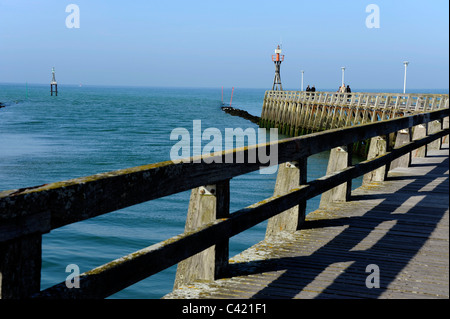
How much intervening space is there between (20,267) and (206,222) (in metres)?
1.61

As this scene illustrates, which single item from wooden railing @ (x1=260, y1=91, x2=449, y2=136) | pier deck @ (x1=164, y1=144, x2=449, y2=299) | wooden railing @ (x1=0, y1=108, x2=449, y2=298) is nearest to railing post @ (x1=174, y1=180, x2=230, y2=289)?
wooden railing @ (x1=0, y1=108, x2=449, y2=298)

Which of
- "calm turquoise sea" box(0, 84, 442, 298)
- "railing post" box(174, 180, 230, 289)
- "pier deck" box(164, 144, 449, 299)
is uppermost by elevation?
"railing post" box(174, 180, 230, 289)

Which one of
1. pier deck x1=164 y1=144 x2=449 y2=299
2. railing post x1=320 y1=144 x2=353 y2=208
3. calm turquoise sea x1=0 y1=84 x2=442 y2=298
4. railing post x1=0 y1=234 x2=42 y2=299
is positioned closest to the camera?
railing post x1=0 y1=234 x2=42 y2=299

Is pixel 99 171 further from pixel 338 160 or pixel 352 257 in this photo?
pixel 352 257

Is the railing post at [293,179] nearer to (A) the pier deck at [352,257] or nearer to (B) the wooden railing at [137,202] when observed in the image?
(B) the wooden railing at [137,202]

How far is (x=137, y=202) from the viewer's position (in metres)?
2.47

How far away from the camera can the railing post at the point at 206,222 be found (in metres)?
3.37

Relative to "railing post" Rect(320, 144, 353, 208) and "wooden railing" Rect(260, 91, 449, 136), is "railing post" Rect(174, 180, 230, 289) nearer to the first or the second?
"railing post" Rect(320, 144, 353, 208)

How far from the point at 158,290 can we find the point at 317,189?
5651 mm

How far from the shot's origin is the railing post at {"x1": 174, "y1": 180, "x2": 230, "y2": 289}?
337 centimetres

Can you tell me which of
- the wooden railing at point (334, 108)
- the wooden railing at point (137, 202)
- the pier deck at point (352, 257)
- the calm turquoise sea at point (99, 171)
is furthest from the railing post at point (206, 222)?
the wooden railing at point (334, 108)

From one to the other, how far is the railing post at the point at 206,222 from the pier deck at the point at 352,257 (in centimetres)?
11
